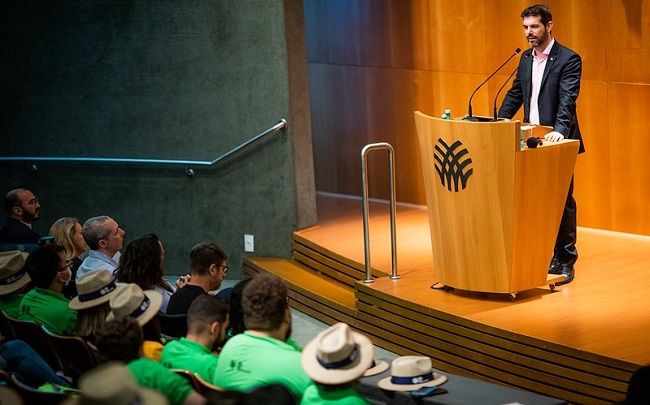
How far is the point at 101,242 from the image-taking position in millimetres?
6070

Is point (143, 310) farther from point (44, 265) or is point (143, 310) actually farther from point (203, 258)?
point (44, 265)

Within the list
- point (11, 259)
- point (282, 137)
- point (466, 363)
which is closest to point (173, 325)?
point (11, 259)

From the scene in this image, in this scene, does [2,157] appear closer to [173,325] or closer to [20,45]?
[20,45]

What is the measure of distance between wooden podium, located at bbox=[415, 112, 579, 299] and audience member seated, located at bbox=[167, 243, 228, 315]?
139 centimetres

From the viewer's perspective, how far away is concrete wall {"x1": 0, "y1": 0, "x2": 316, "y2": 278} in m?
7.98

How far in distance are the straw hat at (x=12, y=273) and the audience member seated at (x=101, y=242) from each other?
0.59 meters

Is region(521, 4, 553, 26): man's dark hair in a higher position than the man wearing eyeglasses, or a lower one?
higher

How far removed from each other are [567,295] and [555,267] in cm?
35

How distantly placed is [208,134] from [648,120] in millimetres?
3353

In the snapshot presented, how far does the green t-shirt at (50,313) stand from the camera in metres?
5.03

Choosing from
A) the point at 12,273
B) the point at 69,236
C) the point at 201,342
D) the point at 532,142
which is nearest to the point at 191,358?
the point at 201,342

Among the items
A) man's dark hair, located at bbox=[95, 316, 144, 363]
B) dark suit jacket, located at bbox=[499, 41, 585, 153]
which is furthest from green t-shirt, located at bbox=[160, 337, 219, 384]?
dark suit jacket, located at bbox=[499, 41, 585, 153]

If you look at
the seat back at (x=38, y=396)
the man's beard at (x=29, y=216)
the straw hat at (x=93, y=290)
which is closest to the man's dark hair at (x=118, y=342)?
the seat back at (x=38, y=396)

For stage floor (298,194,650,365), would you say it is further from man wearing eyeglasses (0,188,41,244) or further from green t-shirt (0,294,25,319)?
green t-shirt (0,294,25,319)
